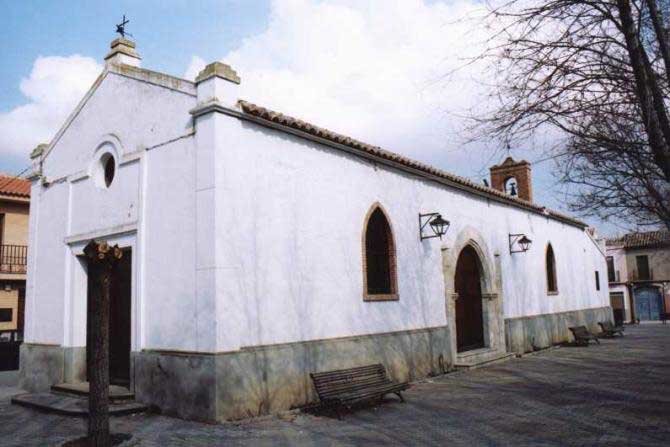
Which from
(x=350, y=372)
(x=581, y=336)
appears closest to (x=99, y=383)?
(x=350, y=372)

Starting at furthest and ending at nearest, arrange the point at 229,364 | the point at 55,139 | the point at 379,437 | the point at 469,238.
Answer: the point at 469,238, the point at 55,139, the point at 229,364, the point at 379,437

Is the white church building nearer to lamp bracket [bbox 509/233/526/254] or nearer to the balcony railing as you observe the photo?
lamp bracket [bbox 509/233/526/254]

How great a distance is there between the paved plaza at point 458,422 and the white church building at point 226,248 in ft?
1.95

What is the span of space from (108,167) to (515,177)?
50.4 feet

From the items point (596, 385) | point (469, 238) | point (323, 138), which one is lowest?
point (596, 385)

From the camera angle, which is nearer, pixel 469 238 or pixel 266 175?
pixel 266 175

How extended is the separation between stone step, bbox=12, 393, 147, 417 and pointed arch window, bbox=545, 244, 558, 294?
14.9 metres

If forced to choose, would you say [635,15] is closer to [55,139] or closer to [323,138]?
Answer: [323,138]

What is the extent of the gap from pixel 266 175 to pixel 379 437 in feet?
13.5

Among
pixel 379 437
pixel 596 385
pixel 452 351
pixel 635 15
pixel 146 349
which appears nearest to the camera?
pixel 635 15

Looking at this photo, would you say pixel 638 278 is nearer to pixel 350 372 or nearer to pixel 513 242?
pixel 513 242

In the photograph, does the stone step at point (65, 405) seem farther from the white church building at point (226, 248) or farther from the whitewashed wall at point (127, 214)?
the whitewashed wall at point (127, 214)

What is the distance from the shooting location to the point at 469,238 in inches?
535

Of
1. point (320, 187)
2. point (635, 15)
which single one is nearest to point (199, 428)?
point (320, 187)
